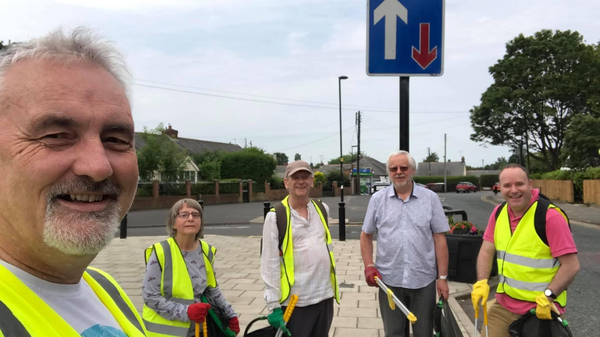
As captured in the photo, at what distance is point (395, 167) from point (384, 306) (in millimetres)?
1164

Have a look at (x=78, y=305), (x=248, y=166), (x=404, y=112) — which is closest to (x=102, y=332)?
(x=78, y=305)

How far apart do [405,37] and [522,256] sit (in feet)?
6.15

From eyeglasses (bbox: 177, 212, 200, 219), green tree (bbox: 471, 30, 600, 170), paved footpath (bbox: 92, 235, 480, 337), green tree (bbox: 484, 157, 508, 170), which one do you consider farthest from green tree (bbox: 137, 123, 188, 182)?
green tree (bbox: 484, 157, 508, 170)

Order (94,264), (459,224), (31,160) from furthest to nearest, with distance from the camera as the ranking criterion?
1. (94,264)
2. (459,224)
3. (31,160)

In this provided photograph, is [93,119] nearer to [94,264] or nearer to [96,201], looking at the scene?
[96,201]

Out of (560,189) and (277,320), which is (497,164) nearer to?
(560,189)

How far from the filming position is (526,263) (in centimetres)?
275

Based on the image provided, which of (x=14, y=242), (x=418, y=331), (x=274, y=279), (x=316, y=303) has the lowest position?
(x=418, y=331)

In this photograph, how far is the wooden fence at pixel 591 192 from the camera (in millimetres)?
20734

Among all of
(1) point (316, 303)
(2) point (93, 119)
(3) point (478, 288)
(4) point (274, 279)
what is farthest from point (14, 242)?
(3) point (478, 288)

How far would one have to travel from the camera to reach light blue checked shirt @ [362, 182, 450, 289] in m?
3.24

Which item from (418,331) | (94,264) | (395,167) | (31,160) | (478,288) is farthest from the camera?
(94,264)

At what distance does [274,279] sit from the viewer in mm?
2965

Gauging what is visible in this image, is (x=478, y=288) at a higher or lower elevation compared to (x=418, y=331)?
higher
